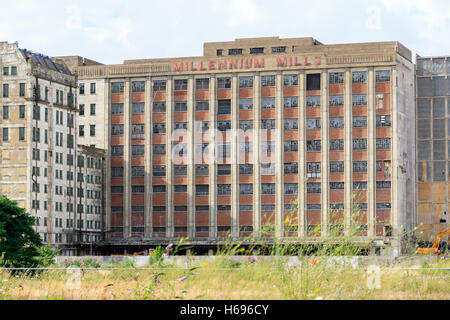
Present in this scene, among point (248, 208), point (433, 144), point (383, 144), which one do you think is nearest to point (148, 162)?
point (248, 208)

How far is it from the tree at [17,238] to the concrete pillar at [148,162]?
47.4 metres

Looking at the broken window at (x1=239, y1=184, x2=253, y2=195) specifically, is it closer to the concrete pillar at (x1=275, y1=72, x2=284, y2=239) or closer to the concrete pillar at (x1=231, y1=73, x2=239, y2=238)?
the concrete pillar at (x1=231, y1=73, x2=239, y2=238)

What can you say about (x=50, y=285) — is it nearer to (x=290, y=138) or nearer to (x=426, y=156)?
(x=290, y=138)

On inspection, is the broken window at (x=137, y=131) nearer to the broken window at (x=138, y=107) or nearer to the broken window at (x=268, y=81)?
the broken window at (x=138, y=107)

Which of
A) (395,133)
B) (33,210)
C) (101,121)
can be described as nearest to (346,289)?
(33,210)

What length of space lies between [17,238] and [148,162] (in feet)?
180

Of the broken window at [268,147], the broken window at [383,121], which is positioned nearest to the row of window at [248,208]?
the broken window at [268,147]

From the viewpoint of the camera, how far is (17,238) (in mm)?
81688

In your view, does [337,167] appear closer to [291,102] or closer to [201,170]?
[291,102]

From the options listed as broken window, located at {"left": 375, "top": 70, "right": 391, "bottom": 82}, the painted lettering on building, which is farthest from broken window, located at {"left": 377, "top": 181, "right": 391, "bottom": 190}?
the painted lettering on building

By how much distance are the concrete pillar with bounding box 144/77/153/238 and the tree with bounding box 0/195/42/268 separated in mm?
47371

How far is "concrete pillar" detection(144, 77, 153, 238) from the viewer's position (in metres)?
134

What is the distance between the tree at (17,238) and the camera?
78625 mm

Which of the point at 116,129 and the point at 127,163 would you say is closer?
the point at 127,163
